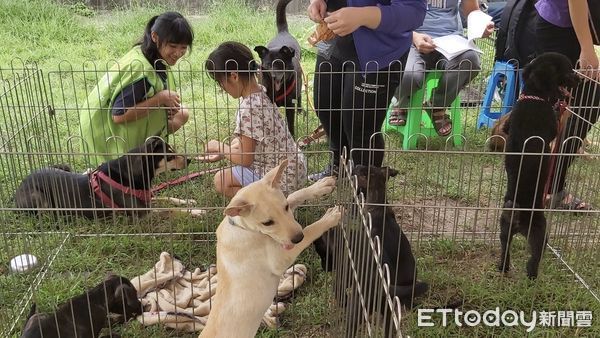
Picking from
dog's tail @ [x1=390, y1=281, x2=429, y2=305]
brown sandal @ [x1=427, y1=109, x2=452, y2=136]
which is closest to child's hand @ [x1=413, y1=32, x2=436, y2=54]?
brown sandal @ [x1=427, y1=109, x2=452, y2=136]

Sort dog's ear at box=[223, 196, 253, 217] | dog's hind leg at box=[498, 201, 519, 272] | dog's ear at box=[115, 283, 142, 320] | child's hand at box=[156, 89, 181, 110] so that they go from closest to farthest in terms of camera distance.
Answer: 1. dog's ear at box=[223, 196, 253, 217]
2. dog's ear at box=[115, 283, 142, 320]
3. dog's hind leg at box=[498, 201, 519, 272]
4. child's hand at box=[156, 89, 181, 110]

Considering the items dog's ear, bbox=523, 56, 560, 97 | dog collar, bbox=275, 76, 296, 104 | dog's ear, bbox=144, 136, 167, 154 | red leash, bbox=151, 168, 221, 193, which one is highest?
dog's ear, bbox=523, 56, 560, 97

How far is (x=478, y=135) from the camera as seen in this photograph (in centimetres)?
500

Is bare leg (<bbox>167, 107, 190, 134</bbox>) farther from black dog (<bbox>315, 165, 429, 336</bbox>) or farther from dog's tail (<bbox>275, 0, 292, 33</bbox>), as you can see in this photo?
black dog (<bbox>315, 165, 429, 336</bbox>)

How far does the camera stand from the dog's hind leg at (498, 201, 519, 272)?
2748 mm

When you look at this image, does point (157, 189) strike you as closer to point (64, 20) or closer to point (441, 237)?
point (441, 237)

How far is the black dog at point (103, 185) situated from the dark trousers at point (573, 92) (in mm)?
2248

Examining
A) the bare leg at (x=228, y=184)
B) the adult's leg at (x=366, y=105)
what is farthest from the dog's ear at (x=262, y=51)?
the bare leg at (x=228, y=184)

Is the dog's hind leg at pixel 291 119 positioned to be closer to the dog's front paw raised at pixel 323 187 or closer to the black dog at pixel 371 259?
the black dog at pixel 371 259

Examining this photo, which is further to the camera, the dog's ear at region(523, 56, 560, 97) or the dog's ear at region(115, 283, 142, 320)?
the dog's ear at region(523, 56, 560, 97)

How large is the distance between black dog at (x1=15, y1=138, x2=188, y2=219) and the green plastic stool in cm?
197

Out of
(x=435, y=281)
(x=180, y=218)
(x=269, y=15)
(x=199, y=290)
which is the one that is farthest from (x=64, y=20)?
(x=435, y=281)

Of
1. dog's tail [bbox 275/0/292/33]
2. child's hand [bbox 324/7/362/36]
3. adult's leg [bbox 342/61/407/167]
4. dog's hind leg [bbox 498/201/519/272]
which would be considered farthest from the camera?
dog's tail [bbox 275/0/292/33]

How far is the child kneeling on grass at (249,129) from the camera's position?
333 centimetres
